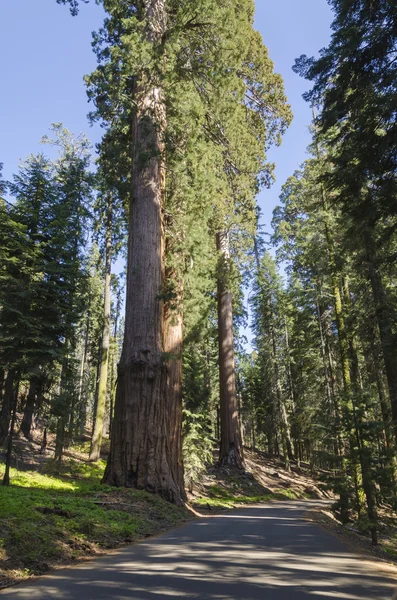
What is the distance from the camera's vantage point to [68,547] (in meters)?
4.29

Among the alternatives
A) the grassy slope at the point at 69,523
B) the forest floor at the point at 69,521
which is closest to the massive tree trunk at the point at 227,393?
the forest floor at the point at 69,521

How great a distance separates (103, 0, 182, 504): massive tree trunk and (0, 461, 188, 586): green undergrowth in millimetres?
590

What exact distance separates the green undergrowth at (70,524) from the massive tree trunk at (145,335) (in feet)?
1.94

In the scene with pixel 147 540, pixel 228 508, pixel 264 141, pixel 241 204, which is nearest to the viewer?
pixel 147 540

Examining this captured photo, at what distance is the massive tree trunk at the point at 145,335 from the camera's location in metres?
7.85

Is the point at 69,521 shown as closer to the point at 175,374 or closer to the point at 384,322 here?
the point at 175,374

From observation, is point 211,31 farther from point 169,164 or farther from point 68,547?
point 68,547

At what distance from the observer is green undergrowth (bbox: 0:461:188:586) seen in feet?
12.2

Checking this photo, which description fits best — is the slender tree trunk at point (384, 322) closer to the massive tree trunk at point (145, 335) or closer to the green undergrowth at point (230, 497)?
the massive tree trunk at point (145, 335)

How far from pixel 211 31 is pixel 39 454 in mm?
18656

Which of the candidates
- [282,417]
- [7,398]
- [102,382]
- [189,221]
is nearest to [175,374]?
[189,221]

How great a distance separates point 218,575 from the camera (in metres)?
3.35

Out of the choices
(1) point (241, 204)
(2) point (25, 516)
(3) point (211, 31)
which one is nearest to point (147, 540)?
(2) point (25, 516)

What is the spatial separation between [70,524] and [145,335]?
13.9 feet
